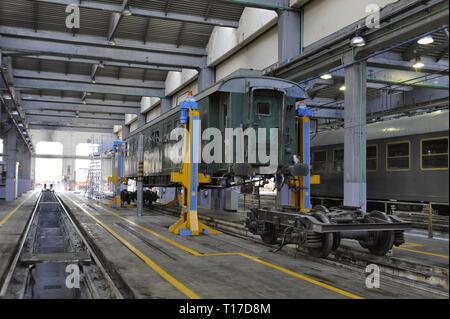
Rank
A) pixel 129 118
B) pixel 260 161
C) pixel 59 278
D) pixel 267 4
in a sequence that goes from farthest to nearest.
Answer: pixel 129 118
pixel 267 4
pixel 260 161
pixel 59 278

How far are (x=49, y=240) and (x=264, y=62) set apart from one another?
414 inches

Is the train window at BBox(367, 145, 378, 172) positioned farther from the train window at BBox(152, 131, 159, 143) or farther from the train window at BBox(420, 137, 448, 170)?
the train window at BBox(152, 131, 159, 143)

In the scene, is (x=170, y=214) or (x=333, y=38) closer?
(x=333, y=38)

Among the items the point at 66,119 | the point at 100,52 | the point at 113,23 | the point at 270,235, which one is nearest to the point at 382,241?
the point at 270,235

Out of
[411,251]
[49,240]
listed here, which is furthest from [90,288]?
[49,240]

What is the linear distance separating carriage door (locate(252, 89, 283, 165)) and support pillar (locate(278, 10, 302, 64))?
14.2 feet

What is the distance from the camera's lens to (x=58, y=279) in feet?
29.8

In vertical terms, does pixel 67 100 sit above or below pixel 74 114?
above

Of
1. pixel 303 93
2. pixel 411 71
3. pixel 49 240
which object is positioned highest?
pixel 411 71

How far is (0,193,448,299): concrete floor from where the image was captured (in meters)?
5.83

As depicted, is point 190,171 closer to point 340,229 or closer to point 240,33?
point 340,229

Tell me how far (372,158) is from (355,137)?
193 inches

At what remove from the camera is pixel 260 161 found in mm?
10523
